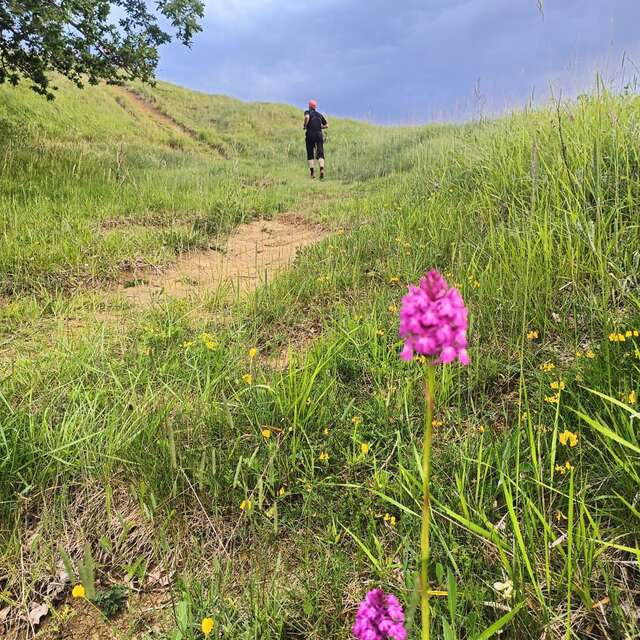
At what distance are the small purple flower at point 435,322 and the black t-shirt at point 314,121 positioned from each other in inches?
559

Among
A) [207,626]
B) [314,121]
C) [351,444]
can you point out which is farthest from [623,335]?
[314,121]

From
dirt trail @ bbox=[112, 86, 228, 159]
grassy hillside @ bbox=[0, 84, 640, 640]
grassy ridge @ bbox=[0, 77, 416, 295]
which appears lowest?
grassy hillside @ bbox=[0, 84, 640, 640]

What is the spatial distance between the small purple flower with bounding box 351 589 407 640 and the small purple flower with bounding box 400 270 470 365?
1.70 ft

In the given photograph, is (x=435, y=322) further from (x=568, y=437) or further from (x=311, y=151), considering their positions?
(x=311, y=151)

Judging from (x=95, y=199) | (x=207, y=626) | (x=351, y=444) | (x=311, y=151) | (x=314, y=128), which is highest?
(x=314, y=128)

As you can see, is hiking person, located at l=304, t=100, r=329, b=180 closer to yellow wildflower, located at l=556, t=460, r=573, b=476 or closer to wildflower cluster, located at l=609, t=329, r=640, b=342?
wildflower cluster, located at l=609, t=329, r=640, b=342

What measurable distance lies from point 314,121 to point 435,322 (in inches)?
564

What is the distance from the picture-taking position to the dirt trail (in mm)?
20516

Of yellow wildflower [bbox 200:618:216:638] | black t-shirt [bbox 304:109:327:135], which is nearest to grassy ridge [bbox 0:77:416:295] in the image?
black t-shirt [bbox 304:109:327:135]

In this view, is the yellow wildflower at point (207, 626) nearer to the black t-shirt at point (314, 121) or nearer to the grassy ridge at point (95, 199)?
the grassy ridge at point (95, 199)

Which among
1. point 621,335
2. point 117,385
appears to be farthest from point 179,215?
point 621,335

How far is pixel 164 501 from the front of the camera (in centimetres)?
192

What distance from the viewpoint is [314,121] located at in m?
13.7

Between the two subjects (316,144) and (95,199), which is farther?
(316,144)
